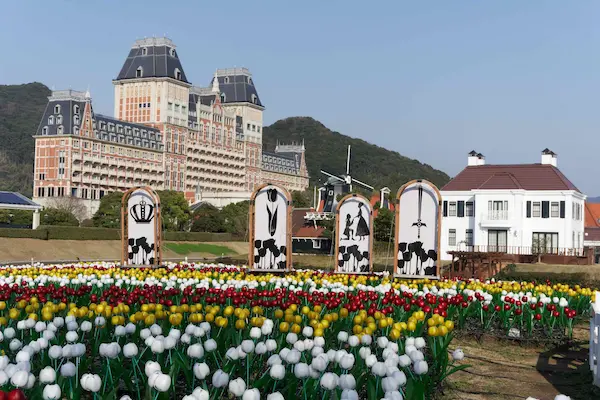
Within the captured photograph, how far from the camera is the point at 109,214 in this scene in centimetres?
8675

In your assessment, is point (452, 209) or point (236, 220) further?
point (236, 220)

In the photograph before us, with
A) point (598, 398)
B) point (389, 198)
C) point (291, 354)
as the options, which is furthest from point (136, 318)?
point (389, 198)

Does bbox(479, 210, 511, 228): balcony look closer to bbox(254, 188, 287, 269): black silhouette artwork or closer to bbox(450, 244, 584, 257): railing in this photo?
bbox(450, 244, 584, 257): railing

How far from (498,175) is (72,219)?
1706 inches

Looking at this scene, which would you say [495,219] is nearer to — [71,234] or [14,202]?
[71,234]

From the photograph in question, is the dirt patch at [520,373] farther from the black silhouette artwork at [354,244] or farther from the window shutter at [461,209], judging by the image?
the window shutter at [461,209]

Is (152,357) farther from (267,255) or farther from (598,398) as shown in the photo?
(267,255)

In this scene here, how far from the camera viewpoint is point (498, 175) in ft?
164

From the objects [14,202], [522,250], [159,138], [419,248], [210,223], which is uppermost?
[159,138]

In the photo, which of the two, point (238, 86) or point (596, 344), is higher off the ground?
point (238, 86)

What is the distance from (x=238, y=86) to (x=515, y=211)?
115 meters

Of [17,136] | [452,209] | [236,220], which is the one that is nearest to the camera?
[452,209]

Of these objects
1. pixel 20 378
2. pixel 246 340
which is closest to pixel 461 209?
pixel 246 340

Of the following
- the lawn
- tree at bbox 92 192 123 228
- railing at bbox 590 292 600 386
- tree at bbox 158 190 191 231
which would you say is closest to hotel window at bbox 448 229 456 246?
the lawn
